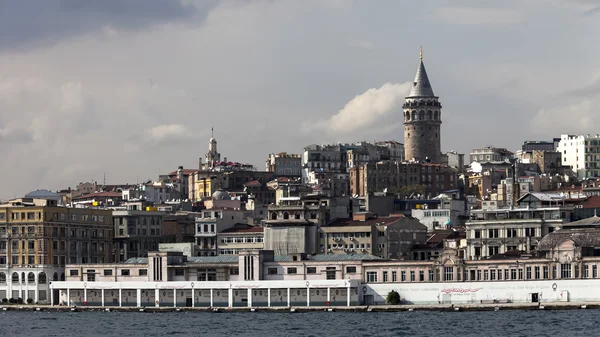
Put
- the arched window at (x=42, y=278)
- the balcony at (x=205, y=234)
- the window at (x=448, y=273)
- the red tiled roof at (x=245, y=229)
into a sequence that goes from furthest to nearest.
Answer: the balcony at (x=205, y=234)
the red tiled roof at (x=245, y=229)
the arched window at (x=42, y=278)
the window at (x=448, y=273)

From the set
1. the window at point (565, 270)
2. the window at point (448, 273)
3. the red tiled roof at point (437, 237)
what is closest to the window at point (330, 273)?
the window at point (448, 273)

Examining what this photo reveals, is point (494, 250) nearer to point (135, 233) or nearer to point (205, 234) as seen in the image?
point (205, 234)

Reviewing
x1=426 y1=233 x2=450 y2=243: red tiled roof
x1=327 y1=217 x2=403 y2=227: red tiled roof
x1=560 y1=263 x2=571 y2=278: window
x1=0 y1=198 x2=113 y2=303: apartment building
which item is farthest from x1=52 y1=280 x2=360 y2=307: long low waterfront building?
x1=426 y1=233 x2=450 y2=243: red tiled roof

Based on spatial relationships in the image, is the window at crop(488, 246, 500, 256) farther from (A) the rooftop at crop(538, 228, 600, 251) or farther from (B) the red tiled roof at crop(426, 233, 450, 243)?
(B) the red tiled roof at crop(426, 233, 450, 243)

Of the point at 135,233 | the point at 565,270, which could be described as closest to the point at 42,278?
the point at 135,233

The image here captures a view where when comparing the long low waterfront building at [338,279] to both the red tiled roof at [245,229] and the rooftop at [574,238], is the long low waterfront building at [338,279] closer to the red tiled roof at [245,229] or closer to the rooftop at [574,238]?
the rooftop at [574,238]

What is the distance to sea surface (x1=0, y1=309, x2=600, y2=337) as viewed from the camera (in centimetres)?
10750

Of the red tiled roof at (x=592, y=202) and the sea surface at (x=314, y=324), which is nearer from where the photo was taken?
the sea surface at (x=314, y=324)

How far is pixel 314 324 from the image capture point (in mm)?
117375

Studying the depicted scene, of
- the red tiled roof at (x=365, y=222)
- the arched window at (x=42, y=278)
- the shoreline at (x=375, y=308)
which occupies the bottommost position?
the shoreline at (x=375, y=308)

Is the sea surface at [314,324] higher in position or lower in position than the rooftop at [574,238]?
lower

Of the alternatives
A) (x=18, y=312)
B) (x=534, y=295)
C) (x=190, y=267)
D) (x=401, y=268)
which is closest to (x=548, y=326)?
(x=534, y=295)

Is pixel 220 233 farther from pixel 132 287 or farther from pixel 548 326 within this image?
pixel 548 326

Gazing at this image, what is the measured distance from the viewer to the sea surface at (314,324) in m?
108
